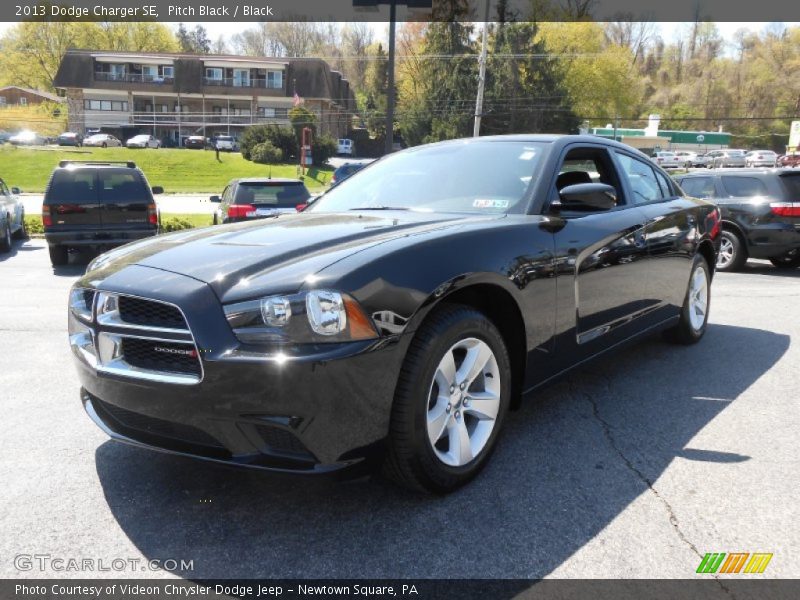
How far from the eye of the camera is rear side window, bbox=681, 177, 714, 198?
1099 cm

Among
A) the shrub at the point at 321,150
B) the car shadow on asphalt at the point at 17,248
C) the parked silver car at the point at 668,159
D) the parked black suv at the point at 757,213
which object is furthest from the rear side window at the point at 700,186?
the parked silver car at the point at 668,159

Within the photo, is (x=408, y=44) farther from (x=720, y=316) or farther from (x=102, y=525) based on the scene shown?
(x=102, y=525)

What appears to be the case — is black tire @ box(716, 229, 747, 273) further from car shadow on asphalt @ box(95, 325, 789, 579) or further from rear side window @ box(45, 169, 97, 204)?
rear side window @ box(45, 169, 97, 204)

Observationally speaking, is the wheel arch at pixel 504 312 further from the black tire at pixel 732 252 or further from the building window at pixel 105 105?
the building window at pixel 105 105

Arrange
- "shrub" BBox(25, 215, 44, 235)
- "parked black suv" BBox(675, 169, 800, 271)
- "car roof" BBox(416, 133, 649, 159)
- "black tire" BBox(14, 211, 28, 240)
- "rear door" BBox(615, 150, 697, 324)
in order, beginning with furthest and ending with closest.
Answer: "shrub" BBox(25, 215, 44, 235), "black tire" BBox(14, 211, 28, 240), "parked black suv" BBox(675, 169, 800, 271), "rear door" BBox(615, 150, 697, 324), "car roof" BBox(416, 133, 649, 159)

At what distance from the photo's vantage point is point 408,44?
64062 mm

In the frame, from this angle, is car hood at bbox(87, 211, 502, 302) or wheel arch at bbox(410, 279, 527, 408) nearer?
car hood at bbox(87, 211, 502, 302)

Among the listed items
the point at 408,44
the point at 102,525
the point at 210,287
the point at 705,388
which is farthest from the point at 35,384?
the point at 408,44

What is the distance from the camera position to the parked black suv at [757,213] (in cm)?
998

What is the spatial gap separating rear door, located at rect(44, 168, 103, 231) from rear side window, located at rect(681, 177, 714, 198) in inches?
406
